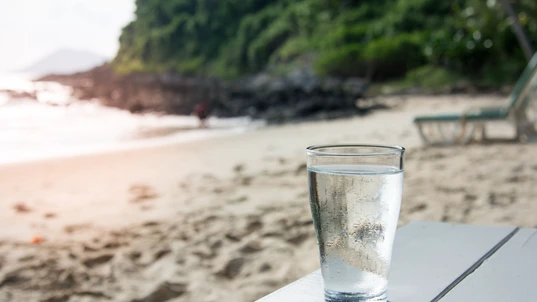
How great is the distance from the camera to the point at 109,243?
2.33 meters

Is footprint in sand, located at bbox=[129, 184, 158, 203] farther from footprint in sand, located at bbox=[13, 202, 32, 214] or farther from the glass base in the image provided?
the glass base

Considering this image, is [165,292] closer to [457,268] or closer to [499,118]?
[457,268]

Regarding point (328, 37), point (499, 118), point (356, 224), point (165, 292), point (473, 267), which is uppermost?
point (328, 37)

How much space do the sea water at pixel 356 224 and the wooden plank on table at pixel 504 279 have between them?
0.35ft

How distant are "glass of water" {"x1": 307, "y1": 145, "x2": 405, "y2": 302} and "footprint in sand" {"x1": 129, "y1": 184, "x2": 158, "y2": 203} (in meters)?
2.86

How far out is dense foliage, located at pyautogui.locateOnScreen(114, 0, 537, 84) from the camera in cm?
1379

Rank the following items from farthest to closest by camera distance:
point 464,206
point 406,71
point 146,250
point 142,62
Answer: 1. point 142,62
2. point 406,71
3. point 464,206
4. point 146,250

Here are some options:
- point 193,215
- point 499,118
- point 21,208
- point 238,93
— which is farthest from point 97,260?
point 238,93

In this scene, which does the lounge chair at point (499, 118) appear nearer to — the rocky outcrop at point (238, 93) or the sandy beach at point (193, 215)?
the sandy beach at point (193, 215)

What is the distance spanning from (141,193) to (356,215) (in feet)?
10.4

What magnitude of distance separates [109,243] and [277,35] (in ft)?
68.6

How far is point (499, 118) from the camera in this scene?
164 inches

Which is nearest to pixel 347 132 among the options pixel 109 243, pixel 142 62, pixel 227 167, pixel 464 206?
pixel 227 167

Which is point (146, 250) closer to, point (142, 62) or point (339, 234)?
point (339, 234)
